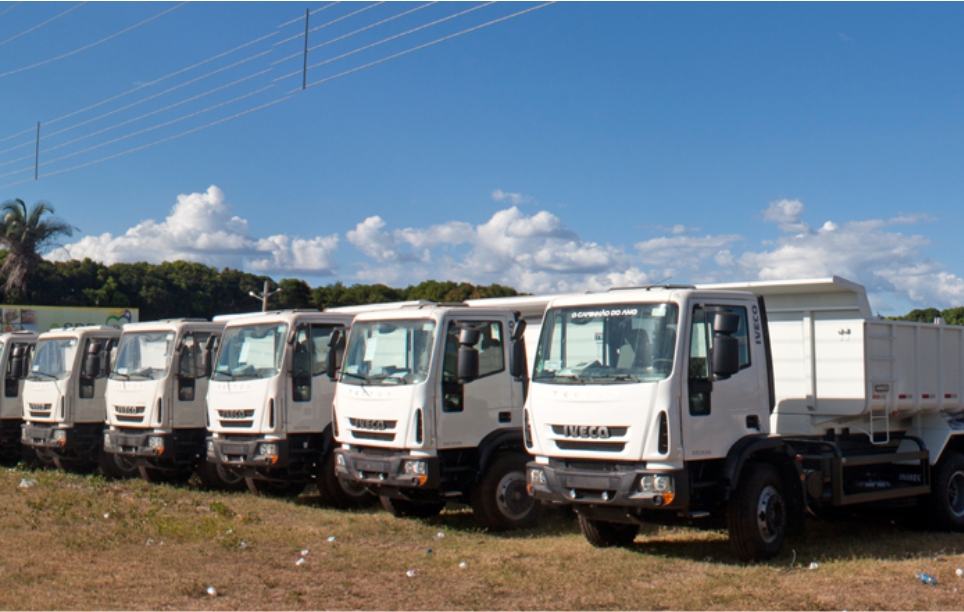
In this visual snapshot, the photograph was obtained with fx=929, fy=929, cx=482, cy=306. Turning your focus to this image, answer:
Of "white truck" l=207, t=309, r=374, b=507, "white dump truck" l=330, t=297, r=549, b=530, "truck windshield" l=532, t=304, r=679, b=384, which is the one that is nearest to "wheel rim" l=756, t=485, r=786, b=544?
"truck windshield" l=532, t=304, r=679, b=384

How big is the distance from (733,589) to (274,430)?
672 centimetres

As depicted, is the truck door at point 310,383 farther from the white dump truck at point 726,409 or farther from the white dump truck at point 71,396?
the white dump truck at point 71,396

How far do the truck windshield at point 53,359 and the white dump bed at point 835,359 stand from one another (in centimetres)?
1182

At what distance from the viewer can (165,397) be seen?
569 inches

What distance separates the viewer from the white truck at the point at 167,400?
1446 centimetres

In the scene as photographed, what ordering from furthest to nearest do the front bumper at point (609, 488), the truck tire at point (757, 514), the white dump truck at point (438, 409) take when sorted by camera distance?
the white dump truck at point (438, 409), the truck tire at point (757, 514), the front bumper at point (609, 488)

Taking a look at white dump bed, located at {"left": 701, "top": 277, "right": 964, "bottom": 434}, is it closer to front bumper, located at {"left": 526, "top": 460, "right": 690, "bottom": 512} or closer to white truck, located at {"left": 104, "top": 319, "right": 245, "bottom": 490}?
front bumper, located at {"left": 526, "top": 460, "right": 690, "bottom": 512}

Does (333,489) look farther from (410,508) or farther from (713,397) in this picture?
(713,397)

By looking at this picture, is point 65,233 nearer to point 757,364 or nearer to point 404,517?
point 404,517

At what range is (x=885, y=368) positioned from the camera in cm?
1023

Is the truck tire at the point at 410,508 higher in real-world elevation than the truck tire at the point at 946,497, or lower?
lower

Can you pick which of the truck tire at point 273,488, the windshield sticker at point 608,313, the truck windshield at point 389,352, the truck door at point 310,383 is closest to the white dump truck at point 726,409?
the windshield sticker at point 608,313

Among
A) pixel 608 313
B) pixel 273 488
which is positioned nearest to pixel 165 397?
pixel 273 488

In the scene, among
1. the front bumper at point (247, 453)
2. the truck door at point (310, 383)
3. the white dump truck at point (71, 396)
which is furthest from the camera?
the white dump truck at point (71, 396)
